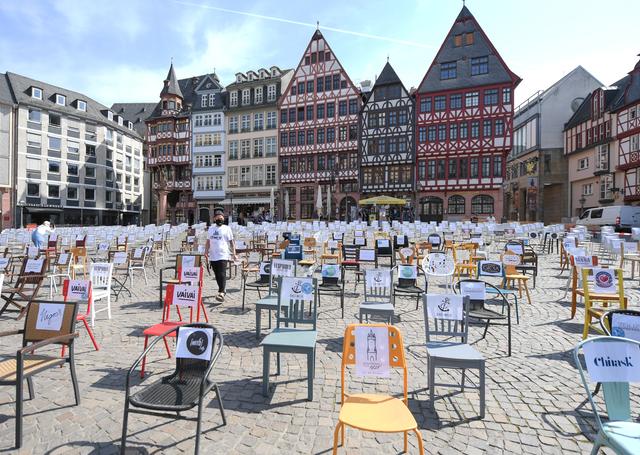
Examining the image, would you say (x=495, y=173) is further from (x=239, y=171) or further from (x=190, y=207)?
(x=190, y=207)

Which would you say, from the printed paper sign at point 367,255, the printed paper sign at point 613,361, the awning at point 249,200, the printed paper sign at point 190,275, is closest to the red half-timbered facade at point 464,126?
the awning at point 249,200

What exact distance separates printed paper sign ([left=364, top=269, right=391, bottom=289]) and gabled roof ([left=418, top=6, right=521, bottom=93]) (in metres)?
33.8

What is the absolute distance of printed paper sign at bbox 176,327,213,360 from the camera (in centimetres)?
340

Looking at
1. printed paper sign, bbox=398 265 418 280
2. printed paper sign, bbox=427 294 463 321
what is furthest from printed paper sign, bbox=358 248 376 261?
printed paper sign, bbox=427 294 463 321

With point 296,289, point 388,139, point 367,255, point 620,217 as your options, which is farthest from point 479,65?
point 296,289

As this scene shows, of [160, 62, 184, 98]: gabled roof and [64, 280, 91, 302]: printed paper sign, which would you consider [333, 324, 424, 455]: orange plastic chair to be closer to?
[64, 280, 91, 302]: printed paper sign

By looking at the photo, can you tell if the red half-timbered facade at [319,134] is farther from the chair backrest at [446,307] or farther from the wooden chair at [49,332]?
the wooden chair at [49,332]

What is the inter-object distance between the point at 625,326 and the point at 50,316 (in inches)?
244

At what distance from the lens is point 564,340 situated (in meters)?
5.98

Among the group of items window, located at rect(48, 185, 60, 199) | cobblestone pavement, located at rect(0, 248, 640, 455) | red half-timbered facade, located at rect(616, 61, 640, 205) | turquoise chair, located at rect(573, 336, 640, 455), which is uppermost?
red half-timbered facade, located at rect(616, 61, 640, 205)

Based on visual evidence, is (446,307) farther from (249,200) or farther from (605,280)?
(249,200)

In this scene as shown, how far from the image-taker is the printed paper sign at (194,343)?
11.2 ft

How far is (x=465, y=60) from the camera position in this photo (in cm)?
3538

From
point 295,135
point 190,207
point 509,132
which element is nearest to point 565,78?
point 509,132
